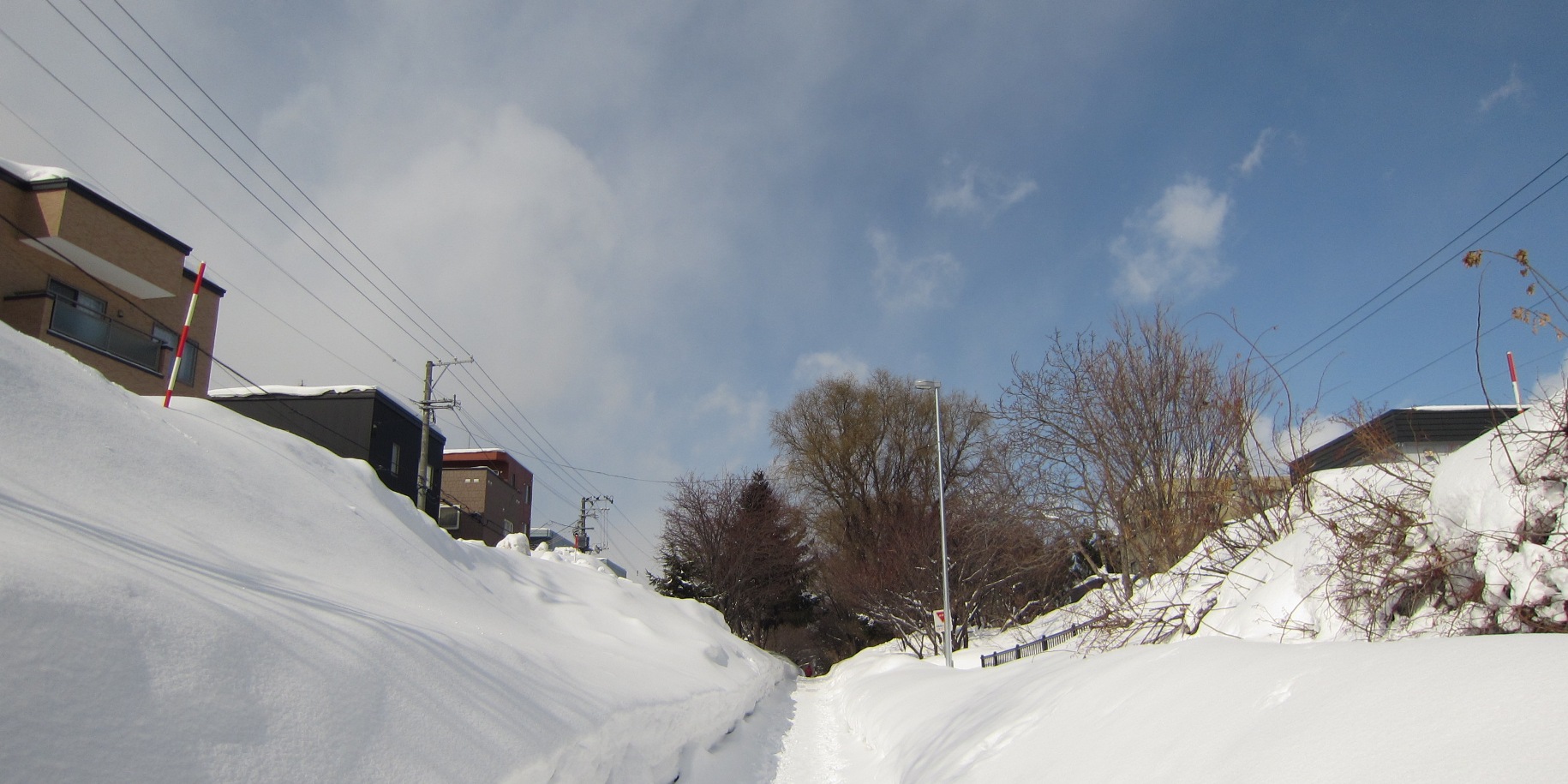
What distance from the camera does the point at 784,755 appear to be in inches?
469

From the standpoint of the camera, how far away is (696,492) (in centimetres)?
4534

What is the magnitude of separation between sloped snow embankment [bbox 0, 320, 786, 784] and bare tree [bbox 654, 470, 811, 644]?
30670mm

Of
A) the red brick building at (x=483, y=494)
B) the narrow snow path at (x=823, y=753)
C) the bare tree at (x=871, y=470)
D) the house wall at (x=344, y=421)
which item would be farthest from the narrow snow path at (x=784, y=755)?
the red brick building at (x=483, y=494)

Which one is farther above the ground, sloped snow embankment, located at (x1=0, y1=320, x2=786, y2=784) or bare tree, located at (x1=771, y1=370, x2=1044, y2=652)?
bare tree, located at (x1=771, y1=370, x2=1044, y2=652)

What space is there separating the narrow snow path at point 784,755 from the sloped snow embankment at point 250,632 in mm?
349

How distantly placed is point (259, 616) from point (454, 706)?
4.07 ft

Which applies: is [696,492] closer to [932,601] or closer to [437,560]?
[932,601]

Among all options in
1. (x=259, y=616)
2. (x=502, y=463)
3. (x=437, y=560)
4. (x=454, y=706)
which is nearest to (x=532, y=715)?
(x=454, y=706)

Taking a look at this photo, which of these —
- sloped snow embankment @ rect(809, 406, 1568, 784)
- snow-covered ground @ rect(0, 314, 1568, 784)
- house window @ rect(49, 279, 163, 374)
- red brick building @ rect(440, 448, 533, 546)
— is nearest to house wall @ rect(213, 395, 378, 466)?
red brick building @ rect(440, 448, 533, 546)

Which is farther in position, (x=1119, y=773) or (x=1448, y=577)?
(x=1448, y=577)

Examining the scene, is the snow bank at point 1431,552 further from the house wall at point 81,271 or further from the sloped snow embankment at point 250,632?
the house wall at point 81,271

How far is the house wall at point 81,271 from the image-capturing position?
19234 mm

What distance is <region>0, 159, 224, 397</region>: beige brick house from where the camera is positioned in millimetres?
19281

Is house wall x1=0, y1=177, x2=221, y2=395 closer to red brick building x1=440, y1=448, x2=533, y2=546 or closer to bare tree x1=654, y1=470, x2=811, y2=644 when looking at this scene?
red brick building x1=440, y1=448, x2=533, y2=546
